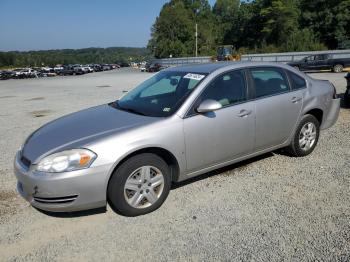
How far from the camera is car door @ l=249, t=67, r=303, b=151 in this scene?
4586 mm

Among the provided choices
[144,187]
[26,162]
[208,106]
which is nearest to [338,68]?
[208,106]

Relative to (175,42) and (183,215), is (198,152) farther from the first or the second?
(175,42)

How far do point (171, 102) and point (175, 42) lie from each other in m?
89.6

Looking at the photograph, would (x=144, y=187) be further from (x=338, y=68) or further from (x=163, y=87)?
(x=338, y=68)

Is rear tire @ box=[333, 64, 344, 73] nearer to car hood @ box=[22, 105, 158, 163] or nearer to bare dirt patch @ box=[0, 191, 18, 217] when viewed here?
car hood @ box=[22, 105, 158, 163]

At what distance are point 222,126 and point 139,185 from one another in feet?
4.00

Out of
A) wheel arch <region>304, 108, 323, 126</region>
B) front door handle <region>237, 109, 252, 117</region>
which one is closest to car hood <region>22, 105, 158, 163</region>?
front door handle <region>237, 109, 252, 117</region>

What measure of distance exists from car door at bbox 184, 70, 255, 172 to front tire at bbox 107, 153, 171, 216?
398 mm

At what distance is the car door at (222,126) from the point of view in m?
3.98

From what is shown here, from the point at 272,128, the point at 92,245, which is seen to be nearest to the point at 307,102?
the point at 272,128

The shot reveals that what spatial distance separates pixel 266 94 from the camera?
15.3ft

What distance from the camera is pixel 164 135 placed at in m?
3.73

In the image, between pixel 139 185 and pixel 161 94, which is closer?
pixel 139 185

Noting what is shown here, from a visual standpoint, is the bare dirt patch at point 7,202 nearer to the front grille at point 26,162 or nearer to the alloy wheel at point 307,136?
the front grille at point 26,162
